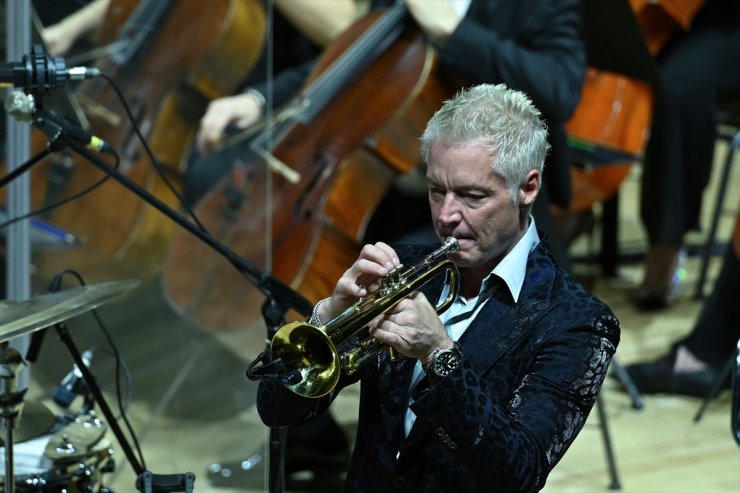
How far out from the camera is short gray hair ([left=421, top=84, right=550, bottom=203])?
1727 mm

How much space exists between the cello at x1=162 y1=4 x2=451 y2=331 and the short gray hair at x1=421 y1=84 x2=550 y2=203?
1.25 metres

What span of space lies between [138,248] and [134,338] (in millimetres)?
232

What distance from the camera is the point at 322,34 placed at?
3.53 meters

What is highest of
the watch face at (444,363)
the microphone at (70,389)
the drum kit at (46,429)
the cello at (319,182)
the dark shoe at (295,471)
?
the cello at (319,182)

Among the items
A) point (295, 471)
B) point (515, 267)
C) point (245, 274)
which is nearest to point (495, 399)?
point (515, 267)

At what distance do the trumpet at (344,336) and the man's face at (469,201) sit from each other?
0.08ft

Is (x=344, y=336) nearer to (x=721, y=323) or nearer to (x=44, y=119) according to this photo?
(x=44, y=119)

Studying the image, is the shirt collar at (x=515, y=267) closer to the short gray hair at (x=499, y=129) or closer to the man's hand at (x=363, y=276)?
the short gray hair at (x=499, y=129)

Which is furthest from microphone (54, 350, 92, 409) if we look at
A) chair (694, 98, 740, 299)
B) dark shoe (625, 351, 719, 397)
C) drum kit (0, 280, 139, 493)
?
chair (694, 98, 740, 299)

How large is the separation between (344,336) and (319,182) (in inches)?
58.4

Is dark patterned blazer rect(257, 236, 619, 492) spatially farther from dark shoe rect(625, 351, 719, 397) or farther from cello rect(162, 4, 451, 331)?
dark shoe rect(625, 351, 719, 397)

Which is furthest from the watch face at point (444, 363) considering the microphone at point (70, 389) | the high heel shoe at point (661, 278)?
the high heel shoe at point (661, 278)

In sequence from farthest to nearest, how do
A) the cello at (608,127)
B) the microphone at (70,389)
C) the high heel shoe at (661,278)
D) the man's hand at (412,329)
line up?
the high heel shoe at (661,278) → the cello at (608,127) → the microphone at (70,389) → the man's hand at (412,329)

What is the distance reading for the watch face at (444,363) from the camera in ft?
5.31
